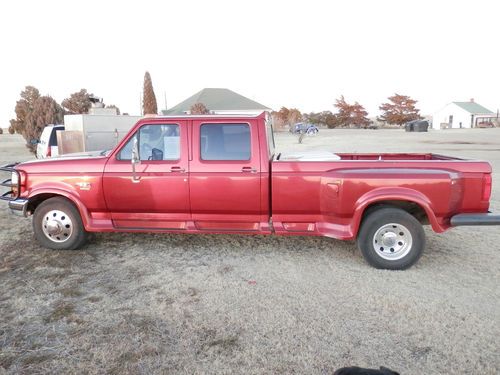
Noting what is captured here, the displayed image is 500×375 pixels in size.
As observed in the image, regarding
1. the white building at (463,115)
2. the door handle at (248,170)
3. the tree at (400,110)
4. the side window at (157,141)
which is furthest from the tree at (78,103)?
the white building at (463,115)

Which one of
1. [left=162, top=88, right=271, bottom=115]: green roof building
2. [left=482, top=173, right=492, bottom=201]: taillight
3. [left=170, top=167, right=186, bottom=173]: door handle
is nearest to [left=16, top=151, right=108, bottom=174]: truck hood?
[left=170, top=167, right=186, bottom=173]: door handle

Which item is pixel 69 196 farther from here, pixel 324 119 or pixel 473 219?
pixel 324 119

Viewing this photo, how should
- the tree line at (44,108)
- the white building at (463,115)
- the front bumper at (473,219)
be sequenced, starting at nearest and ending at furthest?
1. the front bumper at (473,219)
2. the tree line at (44,108)
3. the white building at (463,115)

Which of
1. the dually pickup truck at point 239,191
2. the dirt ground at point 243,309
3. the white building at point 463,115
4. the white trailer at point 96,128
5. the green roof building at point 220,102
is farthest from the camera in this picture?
the white building at point 463,115

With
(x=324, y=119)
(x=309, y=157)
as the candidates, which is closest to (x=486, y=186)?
(x=309, y=157)

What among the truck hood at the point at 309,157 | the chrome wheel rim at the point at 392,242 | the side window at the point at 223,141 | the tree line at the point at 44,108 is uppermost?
the tree line at the point at 44,108

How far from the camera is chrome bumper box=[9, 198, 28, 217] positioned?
16.3ft

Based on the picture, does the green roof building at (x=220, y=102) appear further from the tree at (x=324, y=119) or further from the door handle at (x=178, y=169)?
the door handle at (x=178, y=169)

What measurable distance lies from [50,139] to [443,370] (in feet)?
38.8

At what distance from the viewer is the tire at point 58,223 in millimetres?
5066

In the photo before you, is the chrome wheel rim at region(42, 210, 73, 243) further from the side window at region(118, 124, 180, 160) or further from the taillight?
the taillight

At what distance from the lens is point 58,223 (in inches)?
200

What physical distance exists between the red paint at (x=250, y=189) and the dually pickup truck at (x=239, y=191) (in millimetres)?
13

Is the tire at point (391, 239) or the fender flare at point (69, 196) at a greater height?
the fender flare at point (69, 196)
